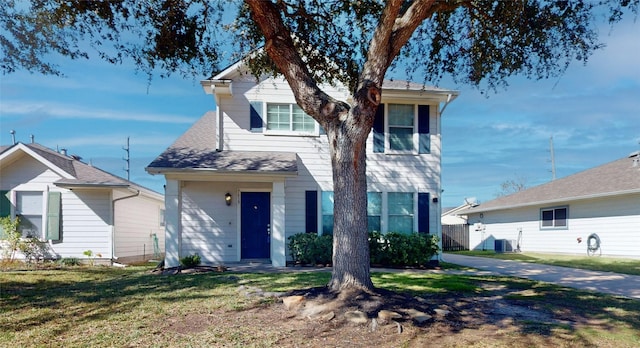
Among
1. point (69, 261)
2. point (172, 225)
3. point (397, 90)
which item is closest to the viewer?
point (172, 225)

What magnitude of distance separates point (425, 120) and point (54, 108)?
1362cm

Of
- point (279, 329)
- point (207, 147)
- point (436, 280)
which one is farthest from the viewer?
point (207, 147)

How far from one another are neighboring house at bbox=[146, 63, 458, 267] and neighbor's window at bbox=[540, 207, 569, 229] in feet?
31.8

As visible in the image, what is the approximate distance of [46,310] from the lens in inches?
240

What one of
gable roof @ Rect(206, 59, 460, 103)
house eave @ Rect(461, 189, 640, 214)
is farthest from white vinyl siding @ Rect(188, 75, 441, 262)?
house eave @ Rect(461, 189, 640, 214)

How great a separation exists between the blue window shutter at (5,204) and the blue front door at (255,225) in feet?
23.2

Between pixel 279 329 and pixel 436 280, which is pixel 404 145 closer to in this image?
pixel 436 280

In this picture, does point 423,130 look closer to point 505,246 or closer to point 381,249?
point 381,249

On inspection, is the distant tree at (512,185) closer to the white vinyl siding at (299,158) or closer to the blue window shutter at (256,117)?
the white vinyl siding at (299,158)

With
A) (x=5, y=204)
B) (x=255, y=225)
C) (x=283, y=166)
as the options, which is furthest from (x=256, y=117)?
(x=5, y=204)

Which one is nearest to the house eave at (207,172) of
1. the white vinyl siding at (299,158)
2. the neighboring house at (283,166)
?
the neighboring house at (283,166)

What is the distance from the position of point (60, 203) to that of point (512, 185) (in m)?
43.4

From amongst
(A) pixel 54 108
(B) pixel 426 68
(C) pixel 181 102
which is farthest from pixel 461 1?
(A) pixel 54 108

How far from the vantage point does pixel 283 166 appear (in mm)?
11523
